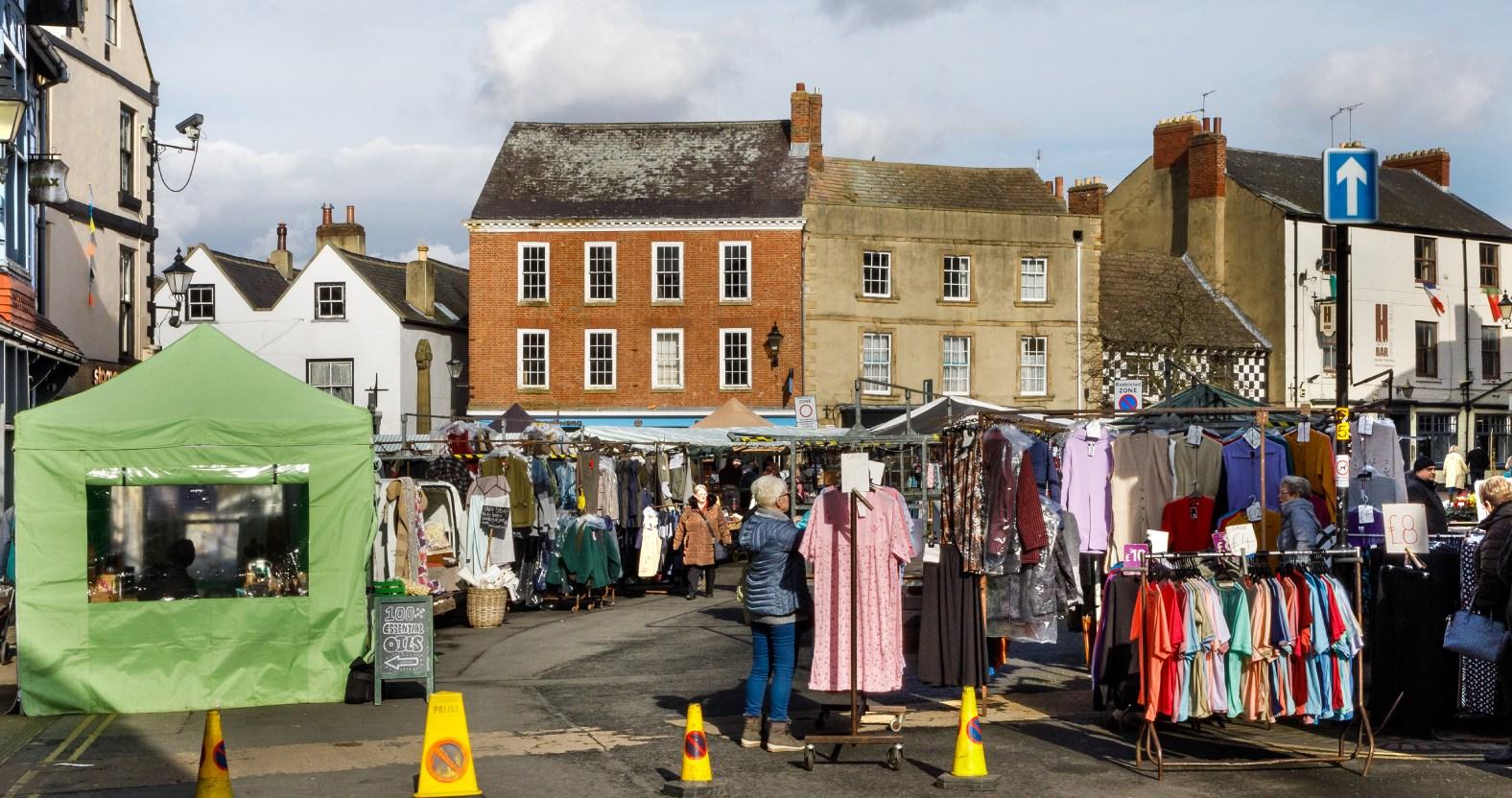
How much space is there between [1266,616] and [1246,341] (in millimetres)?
35728

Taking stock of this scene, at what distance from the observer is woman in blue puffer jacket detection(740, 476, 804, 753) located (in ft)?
34.0

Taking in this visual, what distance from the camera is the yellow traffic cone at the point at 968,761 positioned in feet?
30.3

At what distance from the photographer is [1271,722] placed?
9.96m

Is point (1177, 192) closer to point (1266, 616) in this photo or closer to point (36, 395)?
point (36, 395)

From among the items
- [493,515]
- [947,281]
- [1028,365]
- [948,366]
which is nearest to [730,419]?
[948,366]

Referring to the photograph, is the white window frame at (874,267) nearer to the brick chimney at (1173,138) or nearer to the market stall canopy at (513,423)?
the brick chimney at (1173,138)

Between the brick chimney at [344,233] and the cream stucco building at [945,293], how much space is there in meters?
16.6

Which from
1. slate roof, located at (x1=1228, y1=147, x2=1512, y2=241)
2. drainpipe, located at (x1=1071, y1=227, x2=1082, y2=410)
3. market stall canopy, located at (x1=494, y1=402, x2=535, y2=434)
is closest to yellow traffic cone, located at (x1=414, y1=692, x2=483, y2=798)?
market stall canopy, located at (x1=494, y1=402, x2=535, y2=434)

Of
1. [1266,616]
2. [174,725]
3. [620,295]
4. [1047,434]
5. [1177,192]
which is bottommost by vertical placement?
[174,725]

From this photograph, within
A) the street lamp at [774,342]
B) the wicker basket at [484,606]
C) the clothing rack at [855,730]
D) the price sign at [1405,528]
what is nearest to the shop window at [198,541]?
the clothing rack at [855,730]

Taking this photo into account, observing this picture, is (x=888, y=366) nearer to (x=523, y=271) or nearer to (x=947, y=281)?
(x=947, y=281)

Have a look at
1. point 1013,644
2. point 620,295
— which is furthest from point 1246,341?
point 1013,644

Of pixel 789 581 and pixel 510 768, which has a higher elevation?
pixel 789 581

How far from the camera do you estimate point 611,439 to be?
77.3 ft
